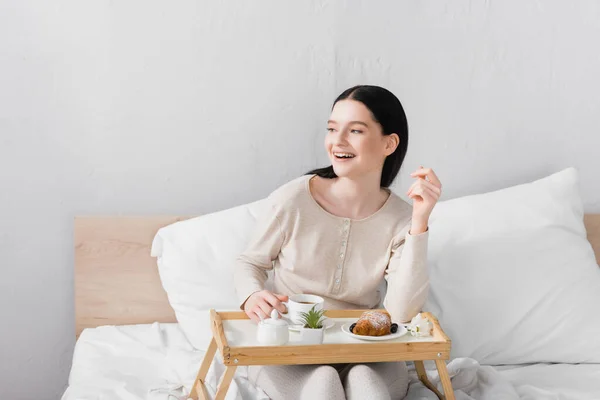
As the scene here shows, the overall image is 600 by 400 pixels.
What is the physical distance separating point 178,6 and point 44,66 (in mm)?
376

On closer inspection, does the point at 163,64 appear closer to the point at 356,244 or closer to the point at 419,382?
the point at 356,244

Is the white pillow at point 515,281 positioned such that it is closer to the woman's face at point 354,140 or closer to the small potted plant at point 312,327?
the woman's face at point 354,140

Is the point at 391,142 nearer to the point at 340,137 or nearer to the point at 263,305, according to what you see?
the point at 340,137

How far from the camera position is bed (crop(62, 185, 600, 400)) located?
65.7 inches

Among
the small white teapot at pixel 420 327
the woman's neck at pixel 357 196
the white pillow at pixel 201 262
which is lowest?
the white pillow at pixel 201 262

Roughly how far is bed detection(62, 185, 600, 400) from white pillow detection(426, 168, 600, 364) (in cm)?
6

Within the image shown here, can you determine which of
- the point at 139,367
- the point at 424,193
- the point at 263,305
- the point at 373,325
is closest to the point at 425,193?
the point at 424,193

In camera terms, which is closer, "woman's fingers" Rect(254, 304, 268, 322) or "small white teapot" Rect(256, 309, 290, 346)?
"small white teapot" Rect(256, 309, 290, 346)

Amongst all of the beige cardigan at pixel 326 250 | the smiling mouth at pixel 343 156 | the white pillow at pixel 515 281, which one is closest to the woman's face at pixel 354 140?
the smiling mouth at pixel 343 156

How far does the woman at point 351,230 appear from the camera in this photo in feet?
5.42

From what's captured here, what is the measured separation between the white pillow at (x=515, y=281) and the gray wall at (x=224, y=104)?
0.22m

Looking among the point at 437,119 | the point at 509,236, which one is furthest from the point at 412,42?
the point at 509,236

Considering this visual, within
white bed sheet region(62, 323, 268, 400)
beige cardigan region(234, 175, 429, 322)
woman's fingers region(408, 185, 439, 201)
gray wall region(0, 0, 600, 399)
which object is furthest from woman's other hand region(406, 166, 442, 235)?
gray wall region(0, 0, 600, 399)

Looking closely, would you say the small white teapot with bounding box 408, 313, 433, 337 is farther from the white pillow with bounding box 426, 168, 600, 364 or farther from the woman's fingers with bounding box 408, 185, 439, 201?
the white pillow with bounding box 426, 168, 600, 364
